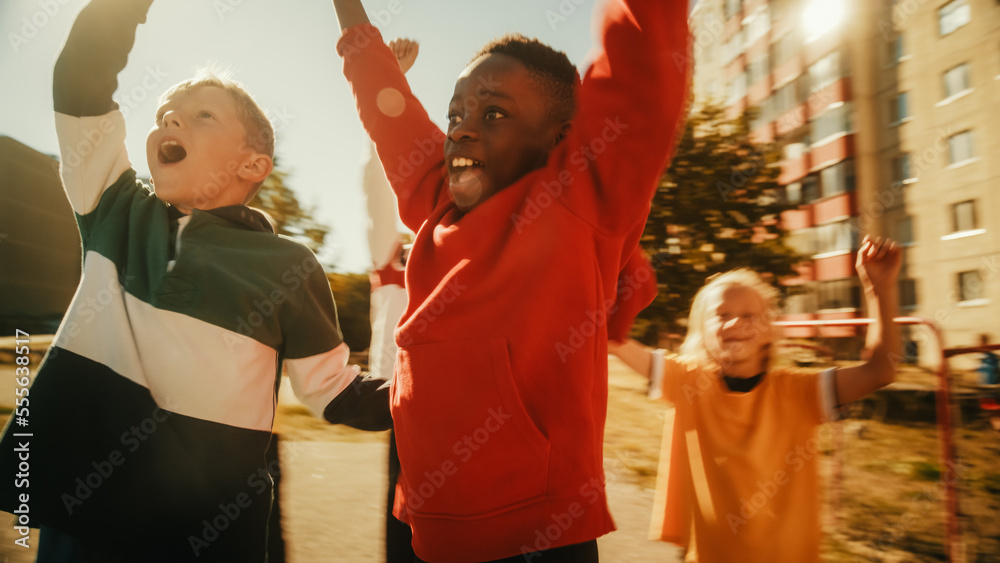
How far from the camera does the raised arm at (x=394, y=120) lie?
4.59 ft

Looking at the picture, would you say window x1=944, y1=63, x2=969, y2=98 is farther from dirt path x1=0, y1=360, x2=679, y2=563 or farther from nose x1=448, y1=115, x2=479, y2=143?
nose x1=448, y1=115, x2=479, y2=143

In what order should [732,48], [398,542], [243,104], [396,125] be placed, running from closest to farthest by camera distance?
[396,125], [243,104], [398,542], [732,48]

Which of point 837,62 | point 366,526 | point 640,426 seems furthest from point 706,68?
point 366,526

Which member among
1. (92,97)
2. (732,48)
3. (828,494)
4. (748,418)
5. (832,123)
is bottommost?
(828,494)

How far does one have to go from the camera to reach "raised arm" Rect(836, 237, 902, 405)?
197cm

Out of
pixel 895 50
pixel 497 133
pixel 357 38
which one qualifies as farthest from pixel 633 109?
pixel 895 50

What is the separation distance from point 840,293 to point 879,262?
1103 inches

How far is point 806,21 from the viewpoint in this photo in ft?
91.9

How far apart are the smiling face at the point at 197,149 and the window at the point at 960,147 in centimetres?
2528

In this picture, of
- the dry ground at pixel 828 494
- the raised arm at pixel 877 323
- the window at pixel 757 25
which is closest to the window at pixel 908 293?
the window at pixel 757 25

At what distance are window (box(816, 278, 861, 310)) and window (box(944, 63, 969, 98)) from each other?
7795mm

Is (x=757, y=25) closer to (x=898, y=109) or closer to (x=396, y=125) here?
(x=898, y=109)

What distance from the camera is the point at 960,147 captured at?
837 inches

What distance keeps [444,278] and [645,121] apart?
0.43m
